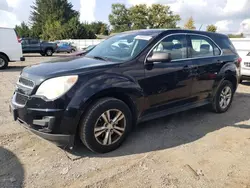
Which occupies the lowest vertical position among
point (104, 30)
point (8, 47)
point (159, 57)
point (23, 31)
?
point (8, 47)

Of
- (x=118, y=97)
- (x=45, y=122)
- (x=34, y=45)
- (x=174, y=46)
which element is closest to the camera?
(x=45, y=122)

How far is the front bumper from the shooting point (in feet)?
10.2

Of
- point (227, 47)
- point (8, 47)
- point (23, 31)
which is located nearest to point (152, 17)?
point (23, 31)

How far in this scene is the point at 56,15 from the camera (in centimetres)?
6338

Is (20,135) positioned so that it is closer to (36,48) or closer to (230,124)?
(230,124)

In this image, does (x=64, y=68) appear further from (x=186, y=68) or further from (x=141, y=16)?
(x=141, y=16)

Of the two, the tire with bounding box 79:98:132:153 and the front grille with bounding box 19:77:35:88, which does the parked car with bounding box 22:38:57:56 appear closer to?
the front grille with bounding box 19:77:35:88

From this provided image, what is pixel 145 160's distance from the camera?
3398 millimetres

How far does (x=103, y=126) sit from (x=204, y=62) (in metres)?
2.39

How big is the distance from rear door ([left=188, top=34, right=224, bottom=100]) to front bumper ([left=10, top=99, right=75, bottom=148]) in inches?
97.6

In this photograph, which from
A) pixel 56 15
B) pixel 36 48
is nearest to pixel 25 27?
pixel 56 15

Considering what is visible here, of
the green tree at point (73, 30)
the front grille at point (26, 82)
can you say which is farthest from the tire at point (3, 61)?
the green tree at point (73, 30)

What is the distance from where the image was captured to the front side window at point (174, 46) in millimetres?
4129

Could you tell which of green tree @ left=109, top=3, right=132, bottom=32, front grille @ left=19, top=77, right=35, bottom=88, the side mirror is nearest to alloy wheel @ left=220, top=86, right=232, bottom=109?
the side mirror
